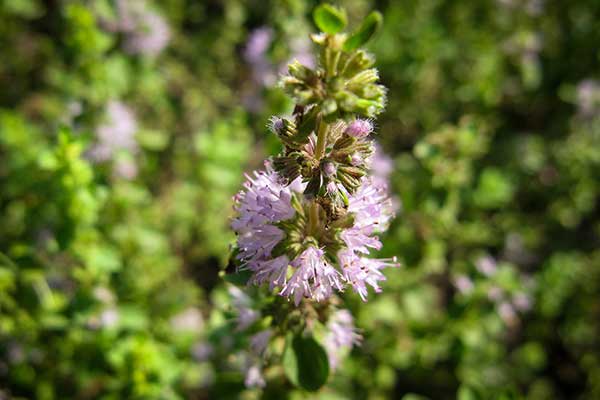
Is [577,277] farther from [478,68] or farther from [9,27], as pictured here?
[9,27]

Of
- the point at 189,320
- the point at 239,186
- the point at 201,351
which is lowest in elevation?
the point at 201,351

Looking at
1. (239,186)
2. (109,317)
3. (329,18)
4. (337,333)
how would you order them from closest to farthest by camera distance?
(329,18) → (337,333) → (109,317) → (239,186)

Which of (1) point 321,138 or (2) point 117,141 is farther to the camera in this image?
(2) point 117,141

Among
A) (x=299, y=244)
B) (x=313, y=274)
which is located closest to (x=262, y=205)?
Answer: (x=299, y=244)

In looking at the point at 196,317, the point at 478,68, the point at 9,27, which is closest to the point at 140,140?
the point at 196,317

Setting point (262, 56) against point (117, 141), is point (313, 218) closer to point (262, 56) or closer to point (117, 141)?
point (117, 141)

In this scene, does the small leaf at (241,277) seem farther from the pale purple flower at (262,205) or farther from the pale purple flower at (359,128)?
the pale purple flower at (359,128)

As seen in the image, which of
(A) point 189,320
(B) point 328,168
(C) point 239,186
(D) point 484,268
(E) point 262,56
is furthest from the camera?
(C) point 239,186
